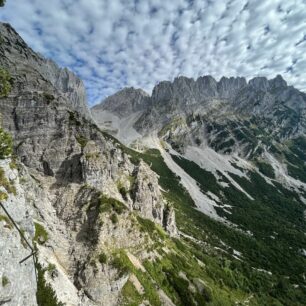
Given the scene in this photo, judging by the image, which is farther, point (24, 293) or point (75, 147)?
point (75, 147)

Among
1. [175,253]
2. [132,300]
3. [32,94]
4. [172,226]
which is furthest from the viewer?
[172,226]

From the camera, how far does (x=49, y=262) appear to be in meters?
61.0

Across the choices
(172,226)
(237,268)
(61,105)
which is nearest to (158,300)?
(172,226)

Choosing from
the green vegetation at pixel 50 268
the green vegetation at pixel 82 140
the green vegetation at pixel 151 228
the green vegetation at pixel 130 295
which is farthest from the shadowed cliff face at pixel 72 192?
the green vegetation at pixel 151 228

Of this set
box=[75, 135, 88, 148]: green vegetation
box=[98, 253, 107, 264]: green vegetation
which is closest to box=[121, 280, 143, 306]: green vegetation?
box=[98, 253, 107, 264]: green vegetation

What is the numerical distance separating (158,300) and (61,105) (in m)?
65.0

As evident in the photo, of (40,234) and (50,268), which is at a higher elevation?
(40,234)

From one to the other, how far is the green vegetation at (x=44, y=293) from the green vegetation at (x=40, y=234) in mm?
8040

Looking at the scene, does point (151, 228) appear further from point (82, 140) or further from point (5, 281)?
point (5, 281)

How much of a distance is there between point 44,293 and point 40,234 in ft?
49.3

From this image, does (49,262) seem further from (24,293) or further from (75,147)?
(75,147)

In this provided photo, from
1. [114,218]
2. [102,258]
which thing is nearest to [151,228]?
[114,218]

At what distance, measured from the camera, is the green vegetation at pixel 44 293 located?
169ft

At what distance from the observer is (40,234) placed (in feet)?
214
